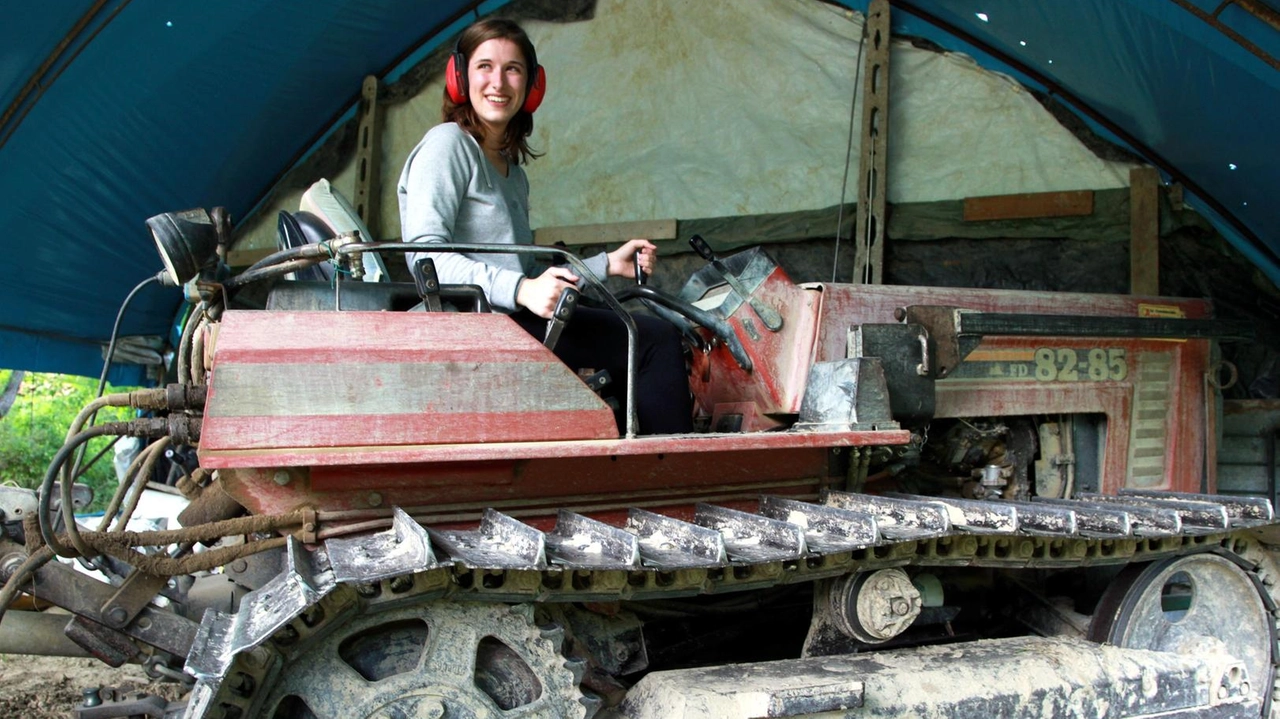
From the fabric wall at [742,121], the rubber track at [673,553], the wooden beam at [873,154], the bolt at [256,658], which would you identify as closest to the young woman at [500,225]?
the rubber track at [673,553]

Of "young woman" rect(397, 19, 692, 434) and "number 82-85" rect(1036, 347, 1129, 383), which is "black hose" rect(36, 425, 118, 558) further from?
"number 82-85" rect(1036, 347, 1129, 383)

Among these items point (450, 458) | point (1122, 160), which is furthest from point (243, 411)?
point (1122, 160)

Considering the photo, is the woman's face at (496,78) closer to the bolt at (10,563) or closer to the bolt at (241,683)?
the bolt at (241,683)

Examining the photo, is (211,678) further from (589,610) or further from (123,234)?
(123,234)

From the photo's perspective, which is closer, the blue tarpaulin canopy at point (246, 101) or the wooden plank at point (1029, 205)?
the blue tarpaulin canopy at point (246, 101)

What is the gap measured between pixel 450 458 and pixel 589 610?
28.4 inches

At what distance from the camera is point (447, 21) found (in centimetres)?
790

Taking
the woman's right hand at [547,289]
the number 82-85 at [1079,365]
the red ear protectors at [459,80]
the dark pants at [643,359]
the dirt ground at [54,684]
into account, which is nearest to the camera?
the woman's right hand at [547,289]

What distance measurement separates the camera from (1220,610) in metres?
3.94

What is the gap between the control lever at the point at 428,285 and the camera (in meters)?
2.99

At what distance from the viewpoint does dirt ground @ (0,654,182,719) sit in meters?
4.57

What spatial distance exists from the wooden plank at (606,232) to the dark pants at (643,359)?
159 inches

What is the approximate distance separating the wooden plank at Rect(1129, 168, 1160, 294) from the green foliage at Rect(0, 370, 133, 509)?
26.6 ft

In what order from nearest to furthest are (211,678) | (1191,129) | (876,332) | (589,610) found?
(211,678), (589,610), (876,332), (1191,129)
